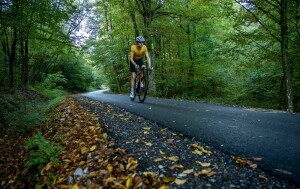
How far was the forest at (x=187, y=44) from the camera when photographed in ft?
28.1

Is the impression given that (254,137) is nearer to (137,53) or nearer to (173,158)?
(173,158)

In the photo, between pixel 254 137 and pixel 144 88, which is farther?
pixel 144 88

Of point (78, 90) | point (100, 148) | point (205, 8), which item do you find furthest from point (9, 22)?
point (78, 90)

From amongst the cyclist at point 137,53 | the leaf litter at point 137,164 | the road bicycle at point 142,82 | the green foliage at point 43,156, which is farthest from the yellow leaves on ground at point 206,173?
the road bicycle at point 142,82

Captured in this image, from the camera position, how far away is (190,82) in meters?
16.5

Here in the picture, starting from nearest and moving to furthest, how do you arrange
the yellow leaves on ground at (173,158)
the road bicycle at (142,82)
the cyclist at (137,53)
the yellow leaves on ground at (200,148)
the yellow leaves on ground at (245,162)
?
the yellow leaves on ground at (245,162), the yellow leaves on ground at (173,158), the yellow leaves on ground at (200,148), the cyclist at (137,53), the road bicycle at (142,82)

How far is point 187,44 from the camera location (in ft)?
57.0

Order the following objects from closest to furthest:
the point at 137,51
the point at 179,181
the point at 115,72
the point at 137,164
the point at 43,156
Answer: the point at 179,181, the point at 137,164, the point at 43,156, the point at 137,51, the point at 115,72

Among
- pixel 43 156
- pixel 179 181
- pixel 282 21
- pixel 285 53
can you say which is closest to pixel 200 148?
pixel 179 181

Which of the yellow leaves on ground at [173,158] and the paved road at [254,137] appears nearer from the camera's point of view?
the paved road at [254,137]

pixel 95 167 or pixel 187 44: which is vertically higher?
pixel 187 44

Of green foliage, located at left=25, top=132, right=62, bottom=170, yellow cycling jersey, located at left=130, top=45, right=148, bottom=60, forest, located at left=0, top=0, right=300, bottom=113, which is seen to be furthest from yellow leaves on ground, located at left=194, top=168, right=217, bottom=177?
forest, located at left=0, top=0, right=300, bottom=113

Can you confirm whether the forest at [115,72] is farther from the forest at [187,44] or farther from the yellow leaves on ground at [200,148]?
the yellow leaves on ground at [200,148]

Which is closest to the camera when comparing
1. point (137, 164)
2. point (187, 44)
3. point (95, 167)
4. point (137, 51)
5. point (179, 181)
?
point (179, 181)
